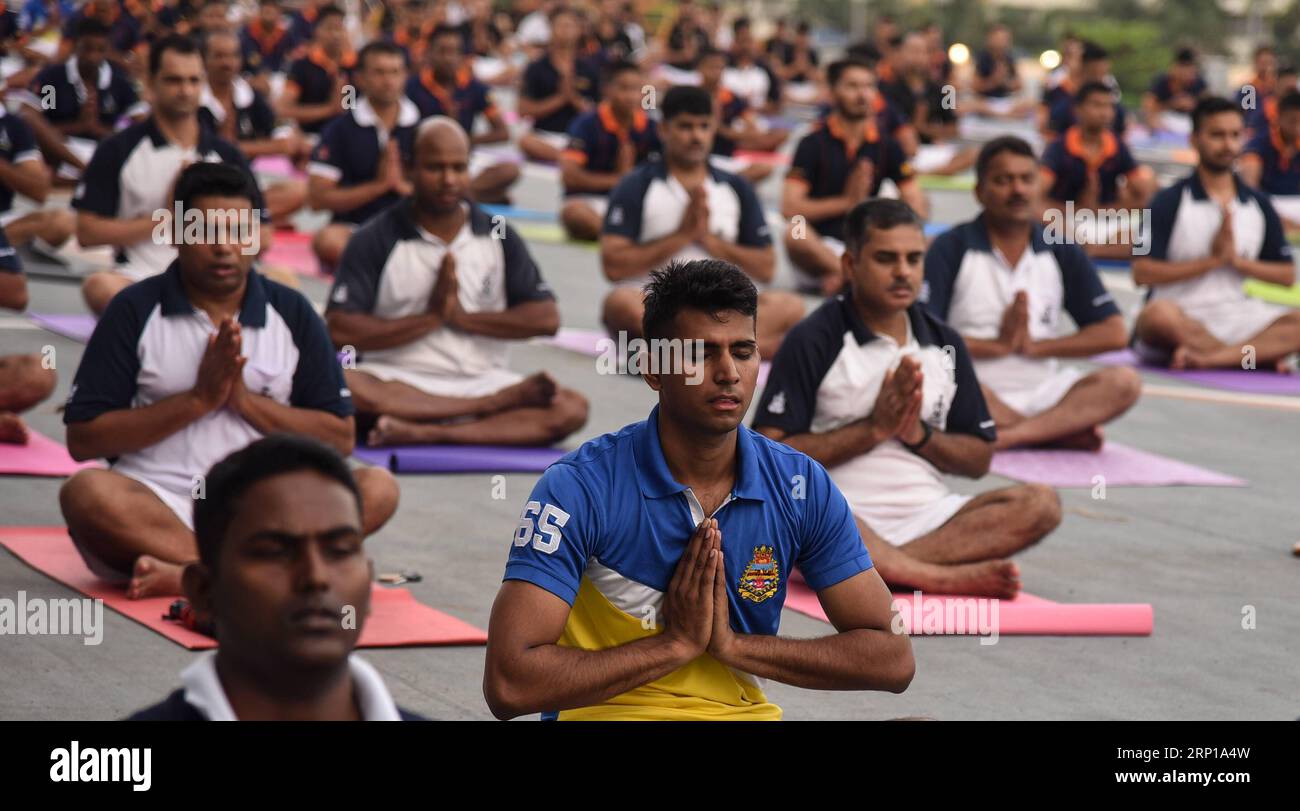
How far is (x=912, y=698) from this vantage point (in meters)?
5.39

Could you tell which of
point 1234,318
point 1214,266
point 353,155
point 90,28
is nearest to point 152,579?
point 353,155

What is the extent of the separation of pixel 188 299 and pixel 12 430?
6.37 feet

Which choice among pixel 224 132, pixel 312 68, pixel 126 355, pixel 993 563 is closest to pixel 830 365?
pixel 993 563

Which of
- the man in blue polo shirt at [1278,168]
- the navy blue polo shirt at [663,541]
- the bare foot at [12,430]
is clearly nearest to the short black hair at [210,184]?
the bare foot at [12,430]

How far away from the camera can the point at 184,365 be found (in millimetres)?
5895

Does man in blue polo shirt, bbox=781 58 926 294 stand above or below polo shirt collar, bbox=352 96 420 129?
below

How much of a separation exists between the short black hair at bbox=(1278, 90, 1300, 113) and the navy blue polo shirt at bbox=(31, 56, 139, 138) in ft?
27.7

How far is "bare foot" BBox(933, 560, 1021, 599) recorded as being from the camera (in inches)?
244

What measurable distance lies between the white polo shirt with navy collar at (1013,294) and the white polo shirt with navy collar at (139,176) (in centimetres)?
326

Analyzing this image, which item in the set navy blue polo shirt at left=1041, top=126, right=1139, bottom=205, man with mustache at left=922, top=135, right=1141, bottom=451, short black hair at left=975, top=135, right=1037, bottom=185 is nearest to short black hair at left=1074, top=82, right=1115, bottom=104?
navy blue polo shirt at left=1041, top=126, right=1139, bottom=205

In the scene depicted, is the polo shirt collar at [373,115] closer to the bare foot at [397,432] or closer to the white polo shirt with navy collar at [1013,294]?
the bare foot at [397,432]

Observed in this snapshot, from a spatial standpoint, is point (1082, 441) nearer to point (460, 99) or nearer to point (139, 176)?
point (139, 176)

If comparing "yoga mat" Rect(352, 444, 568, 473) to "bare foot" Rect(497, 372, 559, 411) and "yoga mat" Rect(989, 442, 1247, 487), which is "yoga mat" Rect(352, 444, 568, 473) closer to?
"bare foot" Rect(497, 372, 559, 411)
